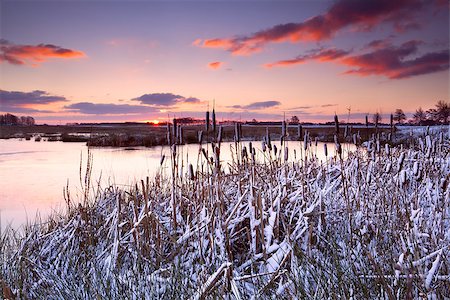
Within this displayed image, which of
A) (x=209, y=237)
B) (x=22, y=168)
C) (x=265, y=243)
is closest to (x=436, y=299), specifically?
(x=265, y=243)

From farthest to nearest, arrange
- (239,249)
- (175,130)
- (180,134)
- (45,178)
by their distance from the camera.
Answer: (45,178) → (180,134) → (175,130) → (239,249)

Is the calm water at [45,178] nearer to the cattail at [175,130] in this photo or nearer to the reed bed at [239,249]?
the reed bed at [239,249]

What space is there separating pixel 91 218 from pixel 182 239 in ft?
7.43

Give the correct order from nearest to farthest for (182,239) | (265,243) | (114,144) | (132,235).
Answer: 1. (265,243)
2. (182,239)
3. (132,235)
4. (114,144)

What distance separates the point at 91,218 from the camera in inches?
248

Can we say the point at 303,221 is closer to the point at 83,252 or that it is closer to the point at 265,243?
the point at 265,243

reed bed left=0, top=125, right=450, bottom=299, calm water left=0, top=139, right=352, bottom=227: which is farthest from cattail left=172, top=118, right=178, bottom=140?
calm water left=0, top=139, right=352, bottom=227

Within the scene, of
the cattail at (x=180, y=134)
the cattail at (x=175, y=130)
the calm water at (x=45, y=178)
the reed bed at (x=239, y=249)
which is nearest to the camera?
the reed bed at (x=239, y=249)

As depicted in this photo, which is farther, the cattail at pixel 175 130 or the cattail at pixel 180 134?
the cattail at pixel 180 134

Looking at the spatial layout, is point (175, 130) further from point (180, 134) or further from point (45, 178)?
point (45, 178)

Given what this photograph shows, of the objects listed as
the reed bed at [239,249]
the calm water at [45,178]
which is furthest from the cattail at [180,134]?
the calm water at [45,178]

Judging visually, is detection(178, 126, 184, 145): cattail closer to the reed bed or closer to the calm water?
the reed bed

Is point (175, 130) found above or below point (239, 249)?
above

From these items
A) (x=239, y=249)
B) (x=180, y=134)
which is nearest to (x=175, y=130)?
(x=180, y=134)
